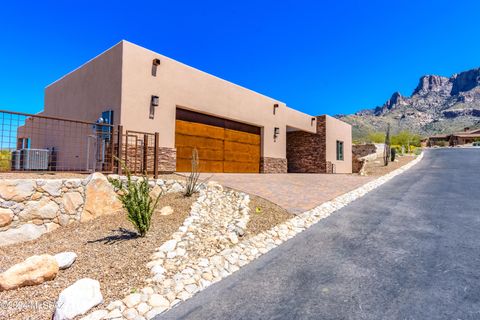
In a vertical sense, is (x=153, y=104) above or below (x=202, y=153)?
above

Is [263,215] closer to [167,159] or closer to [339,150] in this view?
[167,159]

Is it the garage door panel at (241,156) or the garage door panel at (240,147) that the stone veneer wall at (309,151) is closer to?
the garage door panel at (241,156)

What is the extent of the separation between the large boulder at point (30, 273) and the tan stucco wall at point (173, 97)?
5.75 metres

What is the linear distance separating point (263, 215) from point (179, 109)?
21.1 feet

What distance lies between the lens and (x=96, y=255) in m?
4.20

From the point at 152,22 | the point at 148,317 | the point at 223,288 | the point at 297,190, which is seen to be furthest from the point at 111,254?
the point at 152,22

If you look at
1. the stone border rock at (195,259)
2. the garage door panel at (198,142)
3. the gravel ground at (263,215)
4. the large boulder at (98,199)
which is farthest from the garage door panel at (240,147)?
the large boulder at (98,199)

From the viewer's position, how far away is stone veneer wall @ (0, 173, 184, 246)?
4.95 meters

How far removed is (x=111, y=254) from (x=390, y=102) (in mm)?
119952

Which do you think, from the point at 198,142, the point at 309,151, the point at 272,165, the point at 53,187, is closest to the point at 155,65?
the point at 198,142

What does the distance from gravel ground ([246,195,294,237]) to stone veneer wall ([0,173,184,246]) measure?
319 centimetres

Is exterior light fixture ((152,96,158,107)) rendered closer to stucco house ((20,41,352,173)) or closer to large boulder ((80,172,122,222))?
stucco house ((20,41,352,173))

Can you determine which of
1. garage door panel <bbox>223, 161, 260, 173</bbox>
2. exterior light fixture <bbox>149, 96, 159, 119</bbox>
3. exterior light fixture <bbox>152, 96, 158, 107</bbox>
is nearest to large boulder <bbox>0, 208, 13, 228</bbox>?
exterior light fixture <bbox>149, 96, 159, 119</bbox>

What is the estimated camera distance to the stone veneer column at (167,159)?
31.0ft
